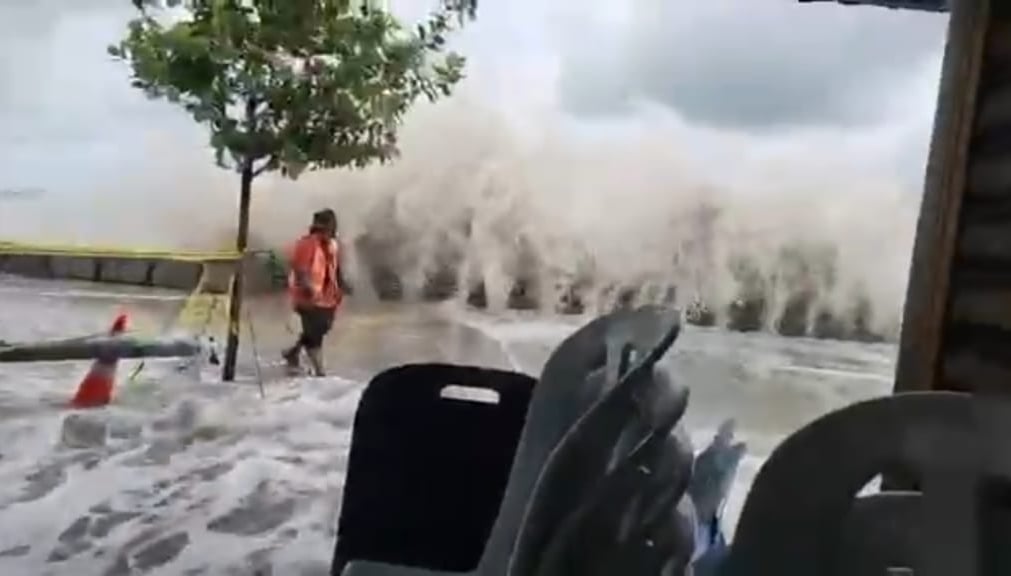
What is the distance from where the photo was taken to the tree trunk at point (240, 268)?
6.84 feet

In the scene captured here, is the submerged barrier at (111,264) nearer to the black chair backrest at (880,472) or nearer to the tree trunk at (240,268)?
the tree trunk at (240,268)

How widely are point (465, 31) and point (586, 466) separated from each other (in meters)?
1.34

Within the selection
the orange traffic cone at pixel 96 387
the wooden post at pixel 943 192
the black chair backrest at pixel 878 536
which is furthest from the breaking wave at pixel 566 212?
the black chair backrest at pixel 878 536

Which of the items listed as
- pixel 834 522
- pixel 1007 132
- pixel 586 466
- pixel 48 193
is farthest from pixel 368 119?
pixel 834 522

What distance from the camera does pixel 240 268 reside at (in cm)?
209

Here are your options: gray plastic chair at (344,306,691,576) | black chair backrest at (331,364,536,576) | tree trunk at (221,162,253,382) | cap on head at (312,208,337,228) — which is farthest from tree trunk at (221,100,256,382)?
gray plastic chair at (344,306,691,576)

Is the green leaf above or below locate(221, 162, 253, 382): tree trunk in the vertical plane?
above

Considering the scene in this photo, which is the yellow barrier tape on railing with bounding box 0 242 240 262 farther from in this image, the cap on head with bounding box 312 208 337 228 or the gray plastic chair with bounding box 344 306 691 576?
the gray plastic chair with bounding box 344 306 691 576

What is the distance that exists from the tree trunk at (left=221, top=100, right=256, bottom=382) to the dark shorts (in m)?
0.10

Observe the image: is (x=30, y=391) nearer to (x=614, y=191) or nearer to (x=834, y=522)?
(x=614, y=191)

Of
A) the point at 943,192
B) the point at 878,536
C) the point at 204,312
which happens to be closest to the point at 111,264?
the point at 204,312

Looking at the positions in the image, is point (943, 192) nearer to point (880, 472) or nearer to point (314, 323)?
point (314, 323)

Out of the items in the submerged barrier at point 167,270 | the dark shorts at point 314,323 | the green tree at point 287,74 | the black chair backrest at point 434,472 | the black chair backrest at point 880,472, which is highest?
the green tree at point 287,74

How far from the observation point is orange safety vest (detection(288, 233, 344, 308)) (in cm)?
210
